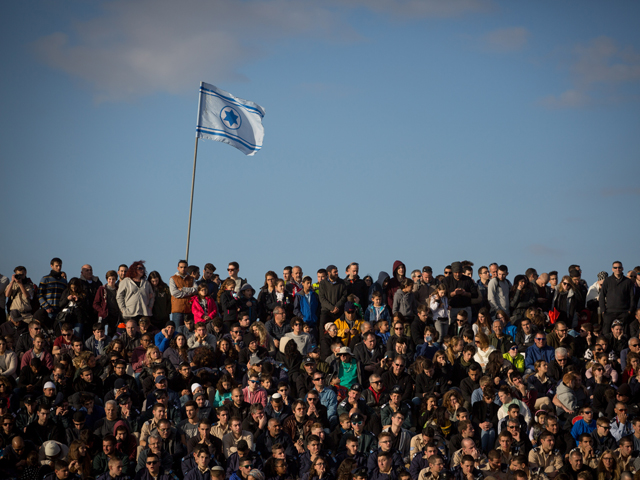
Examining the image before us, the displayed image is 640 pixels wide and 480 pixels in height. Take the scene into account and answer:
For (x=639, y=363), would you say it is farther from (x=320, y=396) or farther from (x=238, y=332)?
(x=238, y=332)

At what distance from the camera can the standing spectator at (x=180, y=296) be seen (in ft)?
54.8

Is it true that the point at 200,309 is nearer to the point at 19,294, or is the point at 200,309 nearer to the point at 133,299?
the point at 133,299

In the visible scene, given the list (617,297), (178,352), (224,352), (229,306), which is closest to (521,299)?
(617,297)

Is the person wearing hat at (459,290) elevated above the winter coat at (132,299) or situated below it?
above

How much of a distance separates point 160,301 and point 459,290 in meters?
6.24

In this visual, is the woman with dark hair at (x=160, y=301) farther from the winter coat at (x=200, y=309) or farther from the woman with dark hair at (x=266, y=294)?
the woman with dark hair at (x=266, y=294)

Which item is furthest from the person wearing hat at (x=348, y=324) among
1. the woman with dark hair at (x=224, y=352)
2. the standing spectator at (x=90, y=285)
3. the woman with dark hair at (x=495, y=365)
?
the standing spectator at (x=90, y=285)

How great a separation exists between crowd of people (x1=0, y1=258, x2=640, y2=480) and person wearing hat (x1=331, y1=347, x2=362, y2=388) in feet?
0.13

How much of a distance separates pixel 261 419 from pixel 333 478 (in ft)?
5.36

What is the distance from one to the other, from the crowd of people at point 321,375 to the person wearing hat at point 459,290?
36 millimetres

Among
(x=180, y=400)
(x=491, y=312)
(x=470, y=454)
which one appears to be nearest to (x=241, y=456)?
(x=180, y=400)

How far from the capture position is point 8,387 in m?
13.9

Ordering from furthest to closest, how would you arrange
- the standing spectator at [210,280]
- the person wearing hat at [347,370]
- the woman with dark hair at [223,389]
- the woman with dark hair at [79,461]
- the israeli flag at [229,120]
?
the israeli flag at [229,120] < the standing spectator at [210,280] < the person wearing hat at [347,370] < the woman with dark hair at [223,389] < the woman with dark hair at [79,461]

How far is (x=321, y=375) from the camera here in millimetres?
14367
